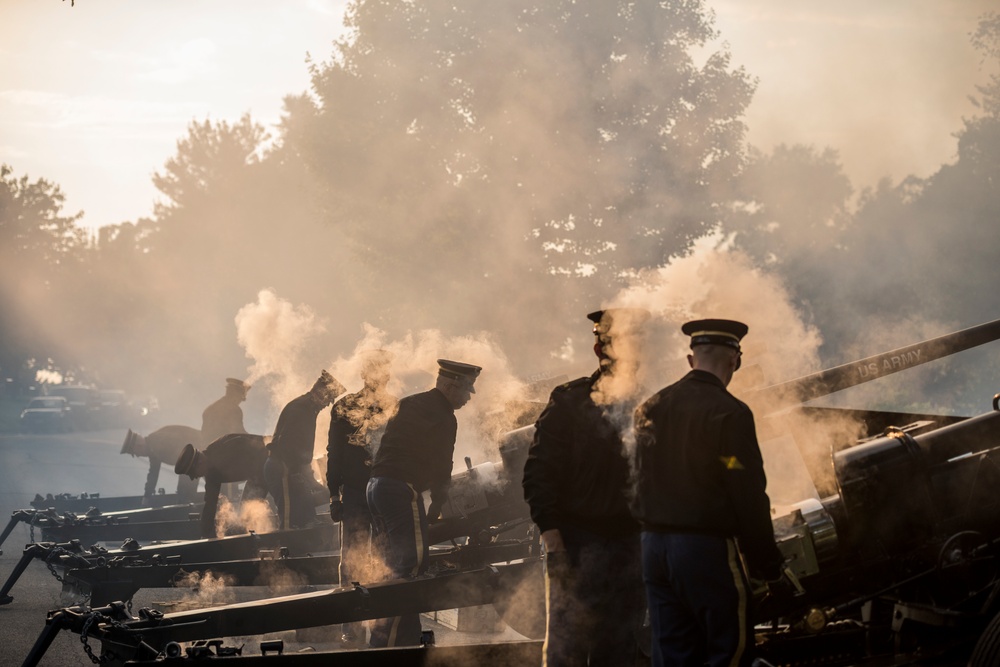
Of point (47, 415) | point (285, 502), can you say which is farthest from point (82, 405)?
point (285, 502)

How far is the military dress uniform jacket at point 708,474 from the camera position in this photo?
3910mm

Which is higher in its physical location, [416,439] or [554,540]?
[416,439]

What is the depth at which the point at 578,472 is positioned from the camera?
15.5 ft

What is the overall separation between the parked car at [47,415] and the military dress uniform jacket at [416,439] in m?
34.3

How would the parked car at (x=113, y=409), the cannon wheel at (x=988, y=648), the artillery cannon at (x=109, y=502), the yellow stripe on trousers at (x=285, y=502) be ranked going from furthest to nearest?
the parked car at (x=113, y=409) → the artillery cannon at (x=109, y=502) → the yellow stripe on trousers at (x=285, y=502) → the cannon wheel at (x=988, y=648)

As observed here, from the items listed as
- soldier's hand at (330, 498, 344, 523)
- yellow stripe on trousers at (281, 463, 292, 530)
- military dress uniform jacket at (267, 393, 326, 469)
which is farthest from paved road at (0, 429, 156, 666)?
military dress uniform jacket at (267, 393, 326, 469)

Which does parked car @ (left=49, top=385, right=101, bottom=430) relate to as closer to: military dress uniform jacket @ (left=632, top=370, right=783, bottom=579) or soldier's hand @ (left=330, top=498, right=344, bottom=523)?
soldier's hand @ (left=330, top=498, right=344, bottom=523)

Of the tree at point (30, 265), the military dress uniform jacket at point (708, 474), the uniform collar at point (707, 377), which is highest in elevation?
the tree at point (30, 265)

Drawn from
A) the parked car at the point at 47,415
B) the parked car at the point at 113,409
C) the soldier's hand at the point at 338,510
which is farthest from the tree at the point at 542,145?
the parked car at the point at 113,409

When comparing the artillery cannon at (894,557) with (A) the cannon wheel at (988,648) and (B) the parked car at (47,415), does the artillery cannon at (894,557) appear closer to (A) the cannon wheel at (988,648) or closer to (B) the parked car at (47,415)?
(A) the cannon wheel at (988,648)

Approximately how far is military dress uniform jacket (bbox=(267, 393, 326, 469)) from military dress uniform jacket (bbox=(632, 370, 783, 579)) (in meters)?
6.46

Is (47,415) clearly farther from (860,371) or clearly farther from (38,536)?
(860,371)

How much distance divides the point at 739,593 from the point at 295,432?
694 centimetres

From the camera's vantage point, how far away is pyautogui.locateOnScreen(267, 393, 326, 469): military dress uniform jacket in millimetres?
10117
